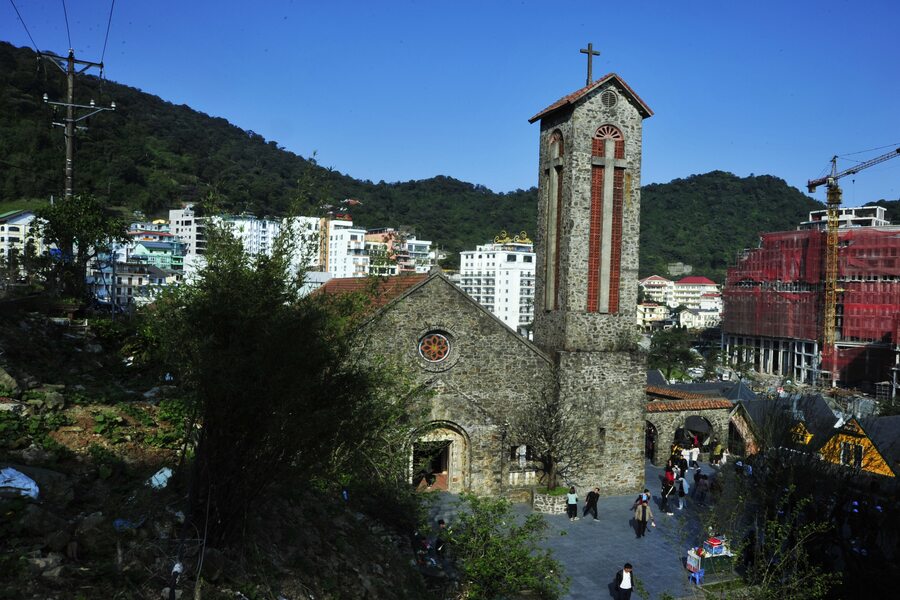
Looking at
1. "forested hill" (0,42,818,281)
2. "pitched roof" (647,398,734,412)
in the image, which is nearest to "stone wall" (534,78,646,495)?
"pitched roof" (647,398,734,412)

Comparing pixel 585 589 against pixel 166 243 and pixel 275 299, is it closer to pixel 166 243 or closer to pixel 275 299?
pixel 275 299

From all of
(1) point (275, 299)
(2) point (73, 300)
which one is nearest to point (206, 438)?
(1) point (275, 299)

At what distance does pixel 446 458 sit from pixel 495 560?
323 inches

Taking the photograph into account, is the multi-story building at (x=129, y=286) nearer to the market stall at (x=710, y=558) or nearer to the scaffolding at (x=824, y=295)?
the market stall at (x=710, y=558)

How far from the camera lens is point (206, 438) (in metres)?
7.06

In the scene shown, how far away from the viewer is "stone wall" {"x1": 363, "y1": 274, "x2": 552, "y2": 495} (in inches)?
735

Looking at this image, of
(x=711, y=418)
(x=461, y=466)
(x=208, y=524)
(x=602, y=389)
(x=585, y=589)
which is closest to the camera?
(x=208, y=524)

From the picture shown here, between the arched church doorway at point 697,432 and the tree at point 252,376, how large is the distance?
21.0 meters

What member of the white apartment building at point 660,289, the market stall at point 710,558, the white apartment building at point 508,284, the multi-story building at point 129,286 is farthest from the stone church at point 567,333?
the white apartment building at point 660,289

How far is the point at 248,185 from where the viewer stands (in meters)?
88.6

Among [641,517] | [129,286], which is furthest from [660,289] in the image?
[641,517]

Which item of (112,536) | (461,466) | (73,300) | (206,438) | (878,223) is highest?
(878,223)

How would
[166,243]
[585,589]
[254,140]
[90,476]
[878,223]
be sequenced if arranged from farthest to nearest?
[254,140] → [878,223] → [166,243] → [585,589] → [90,476]

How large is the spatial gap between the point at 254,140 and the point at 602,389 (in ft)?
510
